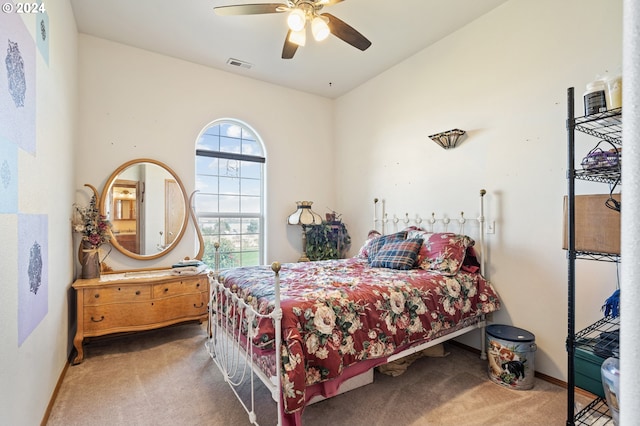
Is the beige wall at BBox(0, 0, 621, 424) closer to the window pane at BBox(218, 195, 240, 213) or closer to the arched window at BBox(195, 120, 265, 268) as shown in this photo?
the arched window at BBox(195, 120, 265, 268)

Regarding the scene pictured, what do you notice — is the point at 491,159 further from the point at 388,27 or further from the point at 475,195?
the point at 388,27

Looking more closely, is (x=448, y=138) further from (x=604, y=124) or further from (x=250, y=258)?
(x=250, y=258)

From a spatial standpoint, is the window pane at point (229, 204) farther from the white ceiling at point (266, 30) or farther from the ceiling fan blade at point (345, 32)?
the ceiling fan blade at point (345, 32)

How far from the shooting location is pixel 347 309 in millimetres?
1949

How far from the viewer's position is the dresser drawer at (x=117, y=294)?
9.37 ft

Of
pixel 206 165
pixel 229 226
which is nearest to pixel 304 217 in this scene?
pixel 229 226

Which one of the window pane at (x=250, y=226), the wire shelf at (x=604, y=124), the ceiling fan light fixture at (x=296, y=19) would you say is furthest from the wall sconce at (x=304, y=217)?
the wire shelf at (x=604, y=124)

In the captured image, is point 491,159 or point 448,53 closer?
point 491,159

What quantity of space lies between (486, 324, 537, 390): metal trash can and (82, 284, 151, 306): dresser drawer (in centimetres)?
312

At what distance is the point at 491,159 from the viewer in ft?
9.55

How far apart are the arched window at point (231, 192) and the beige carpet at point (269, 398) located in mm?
1641

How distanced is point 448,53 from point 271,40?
6.15 ft

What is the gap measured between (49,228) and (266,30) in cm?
256

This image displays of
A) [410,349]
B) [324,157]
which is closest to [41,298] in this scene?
[410,349]
